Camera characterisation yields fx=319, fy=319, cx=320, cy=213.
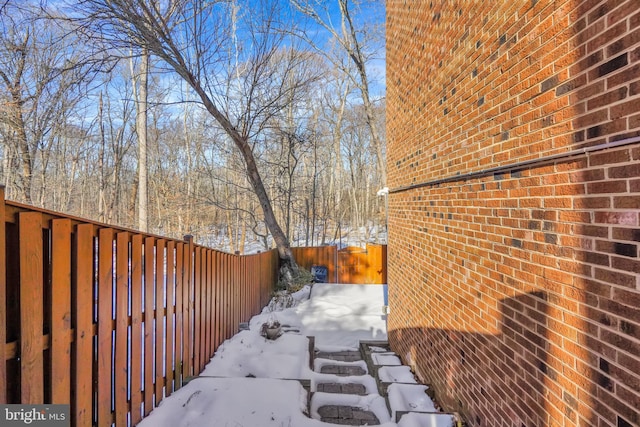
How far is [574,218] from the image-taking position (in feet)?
5.00

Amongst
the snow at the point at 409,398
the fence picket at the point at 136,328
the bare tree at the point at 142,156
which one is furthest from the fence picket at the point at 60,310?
the bare tree at the point at 142,156

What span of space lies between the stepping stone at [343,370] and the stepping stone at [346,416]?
3.53 feet

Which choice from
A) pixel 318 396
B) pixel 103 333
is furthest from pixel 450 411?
pixel 103 333

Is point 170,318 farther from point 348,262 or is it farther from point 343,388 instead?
point 348,262

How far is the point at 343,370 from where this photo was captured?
178 inches

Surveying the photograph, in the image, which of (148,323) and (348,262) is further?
(348,262)

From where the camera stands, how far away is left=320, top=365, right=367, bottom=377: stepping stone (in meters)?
4.41

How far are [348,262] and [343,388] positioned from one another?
8302mm

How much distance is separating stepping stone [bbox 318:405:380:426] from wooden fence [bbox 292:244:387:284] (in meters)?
8.59

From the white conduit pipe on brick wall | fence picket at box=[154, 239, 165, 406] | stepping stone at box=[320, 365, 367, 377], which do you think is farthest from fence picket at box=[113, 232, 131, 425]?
stepping stone at box=[320, 365, 367, 377]

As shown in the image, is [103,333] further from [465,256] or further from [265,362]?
[465,256]

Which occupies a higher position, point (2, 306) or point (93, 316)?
point (2, 306)

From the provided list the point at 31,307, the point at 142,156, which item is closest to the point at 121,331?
the point at 31,307

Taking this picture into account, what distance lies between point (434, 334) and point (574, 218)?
2.29m
